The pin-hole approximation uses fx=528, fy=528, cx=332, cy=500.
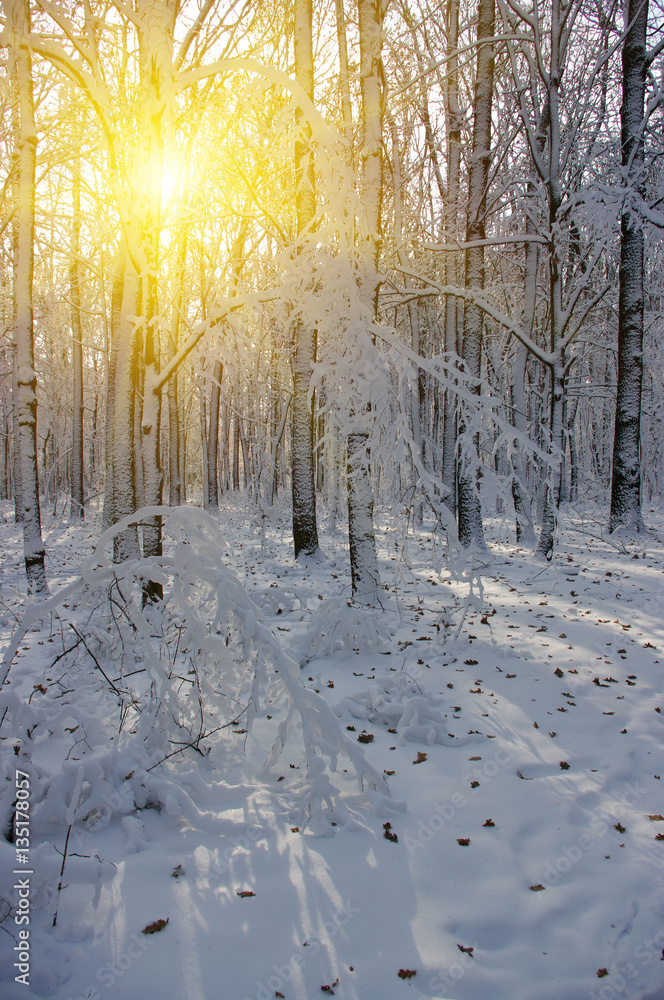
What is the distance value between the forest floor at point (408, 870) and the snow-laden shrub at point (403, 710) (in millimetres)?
23

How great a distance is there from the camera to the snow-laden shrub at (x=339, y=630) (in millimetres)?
5309

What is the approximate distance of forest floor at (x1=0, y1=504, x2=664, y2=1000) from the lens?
202 cm

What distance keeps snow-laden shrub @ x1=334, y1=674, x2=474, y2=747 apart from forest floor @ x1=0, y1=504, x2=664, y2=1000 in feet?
0.08

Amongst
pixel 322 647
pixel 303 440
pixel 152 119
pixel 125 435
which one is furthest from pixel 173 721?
pixel 303 440

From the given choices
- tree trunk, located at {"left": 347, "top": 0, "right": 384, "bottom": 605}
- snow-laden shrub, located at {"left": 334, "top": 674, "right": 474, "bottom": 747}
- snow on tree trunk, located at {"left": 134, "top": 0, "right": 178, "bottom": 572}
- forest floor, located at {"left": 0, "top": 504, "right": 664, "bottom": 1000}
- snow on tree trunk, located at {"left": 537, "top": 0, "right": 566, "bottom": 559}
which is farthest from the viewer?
snow on tree trunk, located at {"left": 537, "top": 0, "right": 566, "bottom": 559}

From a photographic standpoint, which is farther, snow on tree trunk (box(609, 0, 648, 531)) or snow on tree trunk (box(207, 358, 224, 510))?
snow on tree trunk (box(207, 358, 224, 510))

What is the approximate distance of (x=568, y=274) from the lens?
1274 centimetres

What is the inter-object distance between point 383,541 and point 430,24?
470 inches

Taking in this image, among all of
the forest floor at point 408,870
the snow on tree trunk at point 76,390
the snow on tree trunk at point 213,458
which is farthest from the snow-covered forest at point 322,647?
the snow on tree trunk at point 213,458

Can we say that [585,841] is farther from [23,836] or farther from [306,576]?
[306,576]

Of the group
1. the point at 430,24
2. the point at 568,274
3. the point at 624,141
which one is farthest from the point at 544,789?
the point at 430,24

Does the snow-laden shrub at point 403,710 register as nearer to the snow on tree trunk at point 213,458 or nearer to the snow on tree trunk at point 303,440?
the snow on tree trunk at point 303,440

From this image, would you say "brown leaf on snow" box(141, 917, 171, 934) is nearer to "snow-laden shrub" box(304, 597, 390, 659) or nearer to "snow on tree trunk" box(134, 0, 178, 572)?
"snow on tree trunk" box(134, 0, 178, 572)

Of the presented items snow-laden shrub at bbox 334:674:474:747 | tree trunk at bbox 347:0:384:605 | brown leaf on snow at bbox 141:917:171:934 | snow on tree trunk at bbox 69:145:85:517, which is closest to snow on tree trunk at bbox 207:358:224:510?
snow on tree trunk at bbox 69:145:85:517
